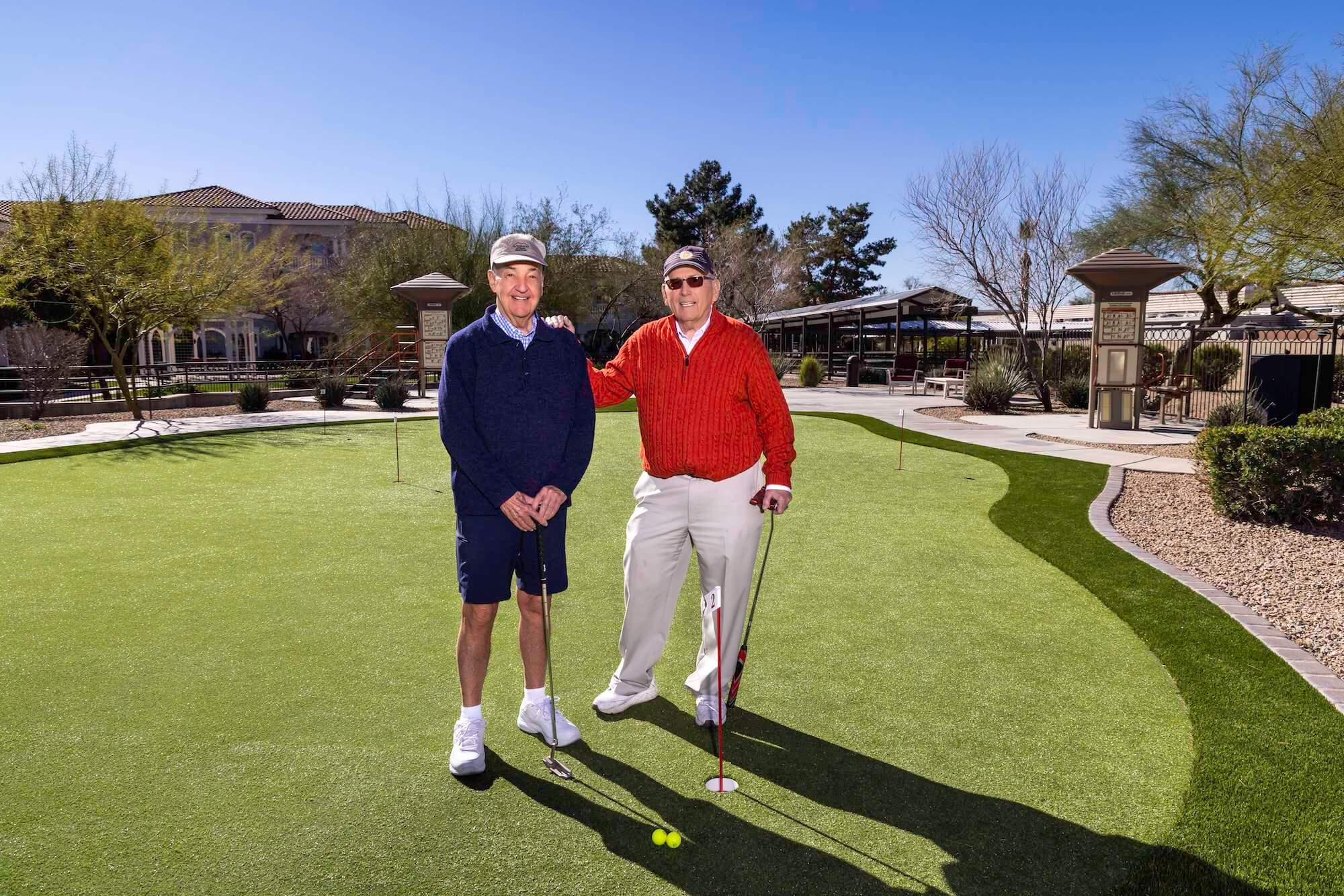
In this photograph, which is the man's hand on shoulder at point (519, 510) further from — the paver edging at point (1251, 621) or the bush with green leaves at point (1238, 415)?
the bush with green leaves at point (1238, 415)

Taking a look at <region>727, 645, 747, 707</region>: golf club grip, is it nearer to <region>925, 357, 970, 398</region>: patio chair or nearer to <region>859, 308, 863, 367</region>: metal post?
<region>925, 357, 970, 398</region>: patio chair

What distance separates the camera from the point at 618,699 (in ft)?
11.1

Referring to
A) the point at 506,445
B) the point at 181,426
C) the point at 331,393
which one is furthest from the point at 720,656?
the point at 331,393

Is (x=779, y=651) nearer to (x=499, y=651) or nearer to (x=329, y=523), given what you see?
(x=499, y=651)

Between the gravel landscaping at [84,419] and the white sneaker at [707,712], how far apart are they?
1382cm

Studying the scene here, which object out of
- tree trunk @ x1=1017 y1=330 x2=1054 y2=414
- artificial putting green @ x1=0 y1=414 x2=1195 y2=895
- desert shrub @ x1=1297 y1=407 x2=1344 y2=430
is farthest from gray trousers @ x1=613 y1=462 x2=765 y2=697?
tree trunk @ x1=1017 y1=330 x2=1054 y2=414

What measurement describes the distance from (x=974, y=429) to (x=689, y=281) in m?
11.9

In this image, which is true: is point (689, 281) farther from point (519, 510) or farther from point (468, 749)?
point (468, 749)

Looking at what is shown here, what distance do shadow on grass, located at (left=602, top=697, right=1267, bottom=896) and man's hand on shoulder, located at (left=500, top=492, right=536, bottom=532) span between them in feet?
2.89

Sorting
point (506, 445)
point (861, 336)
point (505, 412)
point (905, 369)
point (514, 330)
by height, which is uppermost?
point (861, 336)

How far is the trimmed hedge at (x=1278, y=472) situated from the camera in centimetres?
642

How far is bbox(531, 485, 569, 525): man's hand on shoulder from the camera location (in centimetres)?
298

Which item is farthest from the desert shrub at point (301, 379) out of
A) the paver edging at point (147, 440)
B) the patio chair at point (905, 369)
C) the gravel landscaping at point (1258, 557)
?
the gravel landscaping at point (1258, 557)

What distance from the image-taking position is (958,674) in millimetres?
3752
